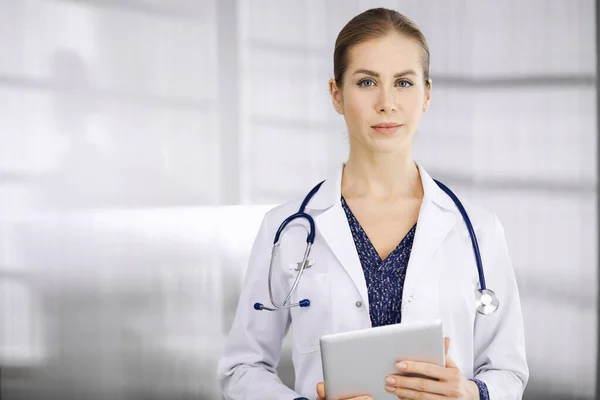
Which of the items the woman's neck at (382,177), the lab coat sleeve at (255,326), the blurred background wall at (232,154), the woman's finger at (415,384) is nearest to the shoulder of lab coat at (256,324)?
the lab coat sleeve at (255,326)

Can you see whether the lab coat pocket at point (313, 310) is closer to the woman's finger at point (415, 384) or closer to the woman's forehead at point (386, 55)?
the woman's finger at point (415, 384)

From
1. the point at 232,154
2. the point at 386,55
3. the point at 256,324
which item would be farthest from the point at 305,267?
the point at 232,154

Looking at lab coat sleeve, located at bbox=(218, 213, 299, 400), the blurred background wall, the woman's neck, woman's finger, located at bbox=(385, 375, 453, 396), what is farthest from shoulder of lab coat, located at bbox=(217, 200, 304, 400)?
the blurred background wall

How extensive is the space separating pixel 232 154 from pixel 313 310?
1247mm

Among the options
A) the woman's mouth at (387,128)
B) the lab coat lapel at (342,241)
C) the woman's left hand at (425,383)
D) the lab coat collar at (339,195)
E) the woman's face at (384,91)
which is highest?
the woman's face at (384,91)

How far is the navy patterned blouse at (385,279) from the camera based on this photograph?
1210 millimetres

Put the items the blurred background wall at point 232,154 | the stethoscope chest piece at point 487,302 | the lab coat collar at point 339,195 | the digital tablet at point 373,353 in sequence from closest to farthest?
1. the digital tablet at point 373,353
2. the stethoscope chest piece at point 487,302
3. the lab coat collar at point 339,195
4. the blurred background wall at point 232,154

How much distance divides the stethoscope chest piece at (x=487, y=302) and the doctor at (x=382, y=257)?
34 millimetres

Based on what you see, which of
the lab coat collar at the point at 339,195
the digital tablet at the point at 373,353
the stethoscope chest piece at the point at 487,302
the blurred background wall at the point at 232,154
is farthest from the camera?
the blurred background wall at the point at 232,154

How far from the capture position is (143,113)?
236 centimetres

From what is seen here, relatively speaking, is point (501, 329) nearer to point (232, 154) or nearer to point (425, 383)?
point (425, 383)

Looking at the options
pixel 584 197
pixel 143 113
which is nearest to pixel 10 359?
pixel 143 113

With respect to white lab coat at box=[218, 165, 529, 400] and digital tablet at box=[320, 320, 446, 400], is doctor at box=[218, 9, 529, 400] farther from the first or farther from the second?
digital tablet at box=[320, 320, 446, 400]

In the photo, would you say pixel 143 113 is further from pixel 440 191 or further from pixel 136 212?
pixel 440 191
